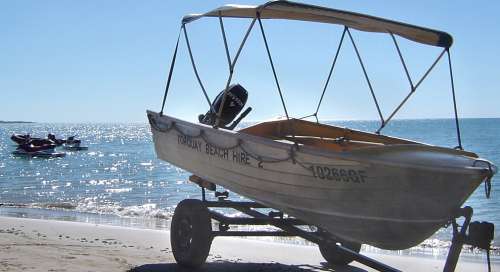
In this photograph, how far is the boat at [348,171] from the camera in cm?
596

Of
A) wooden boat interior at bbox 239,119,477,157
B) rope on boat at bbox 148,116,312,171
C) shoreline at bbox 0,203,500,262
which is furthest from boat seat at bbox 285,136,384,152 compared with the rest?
shoreline at bbox 0,203,500,262

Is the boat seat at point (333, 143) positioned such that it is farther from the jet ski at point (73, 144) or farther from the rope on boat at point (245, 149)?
the jet ski at point (73, 144)

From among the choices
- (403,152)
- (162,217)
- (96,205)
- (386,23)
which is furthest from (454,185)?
(96,205)

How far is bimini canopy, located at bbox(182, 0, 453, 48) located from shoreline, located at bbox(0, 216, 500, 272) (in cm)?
293

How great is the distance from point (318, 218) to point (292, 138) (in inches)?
99.9

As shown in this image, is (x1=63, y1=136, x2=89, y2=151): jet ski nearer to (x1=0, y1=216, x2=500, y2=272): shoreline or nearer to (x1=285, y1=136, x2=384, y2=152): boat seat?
(x1=0, y1=216, x2=500, y2=272): shoreline

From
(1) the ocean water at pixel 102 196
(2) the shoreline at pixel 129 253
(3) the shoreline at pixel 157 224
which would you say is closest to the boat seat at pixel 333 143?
(2) the shoreline at pixel 129 253

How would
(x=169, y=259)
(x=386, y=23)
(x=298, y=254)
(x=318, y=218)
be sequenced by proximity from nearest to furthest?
(x=318, y=218) → (x=386, y=23) → (x=169, y=259) → (x=298, y=254)

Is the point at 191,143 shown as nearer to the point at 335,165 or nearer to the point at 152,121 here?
the point at 152,121

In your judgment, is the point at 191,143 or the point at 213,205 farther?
the point at 191,143

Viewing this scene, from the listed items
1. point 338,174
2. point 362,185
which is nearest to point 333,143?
point 338,174

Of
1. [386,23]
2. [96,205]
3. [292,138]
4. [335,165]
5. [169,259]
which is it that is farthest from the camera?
[96,205]

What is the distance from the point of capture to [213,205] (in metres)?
7.89

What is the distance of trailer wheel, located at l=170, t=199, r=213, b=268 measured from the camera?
7387 mm
